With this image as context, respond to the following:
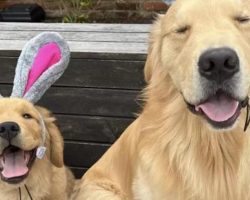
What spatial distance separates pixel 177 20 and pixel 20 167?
93 cm

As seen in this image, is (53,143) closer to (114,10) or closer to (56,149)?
(56,149)

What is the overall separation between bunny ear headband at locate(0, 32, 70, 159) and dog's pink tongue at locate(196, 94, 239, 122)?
2.70 ft

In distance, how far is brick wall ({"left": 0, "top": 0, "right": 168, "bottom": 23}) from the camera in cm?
414

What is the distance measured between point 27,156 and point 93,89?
0.60 m

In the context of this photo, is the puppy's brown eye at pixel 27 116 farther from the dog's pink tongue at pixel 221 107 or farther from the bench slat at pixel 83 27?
the bench slat at pixel 83 27

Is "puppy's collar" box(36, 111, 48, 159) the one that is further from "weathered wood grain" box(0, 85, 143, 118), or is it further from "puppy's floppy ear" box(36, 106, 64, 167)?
"weathered wood grain" box(0, 85, 143, 118)

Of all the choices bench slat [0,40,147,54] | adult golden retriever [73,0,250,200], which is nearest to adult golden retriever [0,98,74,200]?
adult golden retriever [73,0,250,200]

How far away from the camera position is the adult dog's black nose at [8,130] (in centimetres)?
211

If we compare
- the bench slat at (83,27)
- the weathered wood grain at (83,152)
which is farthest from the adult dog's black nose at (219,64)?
the bench slat at (83,27)

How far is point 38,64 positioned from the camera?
238 cm

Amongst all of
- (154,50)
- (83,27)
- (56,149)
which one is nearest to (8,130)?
(56,149)

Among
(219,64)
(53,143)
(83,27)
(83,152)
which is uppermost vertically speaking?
(219,64)

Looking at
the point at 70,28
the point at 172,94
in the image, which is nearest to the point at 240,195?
the point at 172,94

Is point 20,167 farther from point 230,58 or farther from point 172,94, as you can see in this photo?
point 230,58
